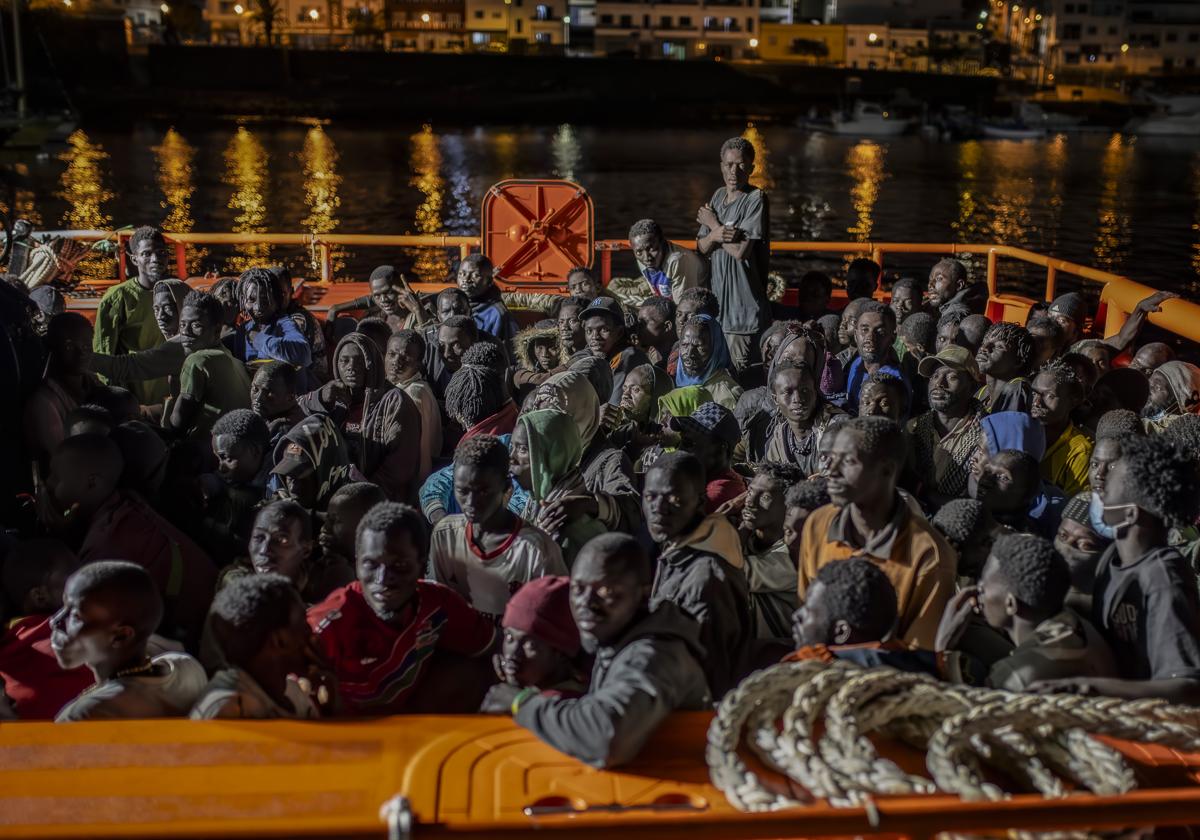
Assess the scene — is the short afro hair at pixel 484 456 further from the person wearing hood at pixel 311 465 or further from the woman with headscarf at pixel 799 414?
the woman with headscarf at pixel 799 414

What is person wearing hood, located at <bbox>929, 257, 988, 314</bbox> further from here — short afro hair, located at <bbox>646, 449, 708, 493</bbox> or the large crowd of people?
short afro hair, located at <bbox>646, 449, 708, 493</bbox>

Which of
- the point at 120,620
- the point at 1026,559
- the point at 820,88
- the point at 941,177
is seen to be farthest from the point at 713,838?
the point at 820,88

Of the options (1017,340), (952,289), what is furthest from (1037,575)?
(952,289)

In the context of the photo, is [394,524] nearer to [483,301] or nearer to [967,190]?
[483,301]

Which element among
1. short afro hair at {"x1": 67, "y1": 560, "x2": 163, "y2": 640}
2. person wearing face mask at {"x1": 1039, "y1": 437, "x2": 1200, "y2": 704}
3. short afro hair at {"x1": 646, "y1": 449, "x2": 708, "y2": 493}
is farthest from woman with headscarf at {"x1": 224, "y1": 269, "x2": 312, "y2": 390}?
person wearing face mask at {"x1": 1039, "y1": 437, "x2": 1200, "y2": 704}

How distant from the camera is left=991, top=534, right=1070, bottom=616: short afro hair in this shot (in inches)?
127

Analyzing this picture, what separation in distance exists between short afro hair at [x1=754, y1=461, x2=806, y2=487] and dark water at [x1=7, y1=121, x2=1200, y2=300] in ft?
67.4

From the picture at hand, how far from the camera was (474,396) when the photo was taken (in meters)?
5.61

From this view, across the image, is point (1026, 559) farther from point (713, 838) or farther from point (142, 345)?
point (142, 345)

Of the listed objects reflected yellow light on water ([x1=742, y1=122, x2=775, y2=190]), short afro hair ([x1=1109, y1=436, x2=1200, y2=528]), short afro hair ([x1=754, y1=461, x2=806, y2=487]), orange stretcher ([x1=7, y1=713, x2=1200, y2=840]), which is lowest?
orange stretcher ([x1=7, y1=713, x2=1200, y2=840])

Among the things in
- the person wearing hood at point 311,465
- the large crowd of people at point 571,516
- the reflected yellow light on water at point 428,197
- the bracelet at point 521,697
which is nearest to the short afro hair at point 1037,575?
the large crowd of people at point 571,516

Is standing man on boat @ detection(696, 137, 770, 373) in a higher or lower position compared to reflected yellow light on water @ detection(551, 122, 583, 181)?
lower

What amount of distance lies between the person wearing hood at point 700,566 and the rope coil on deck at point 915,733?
0.82 meters

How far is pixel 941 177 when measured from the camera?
47.4 meters
